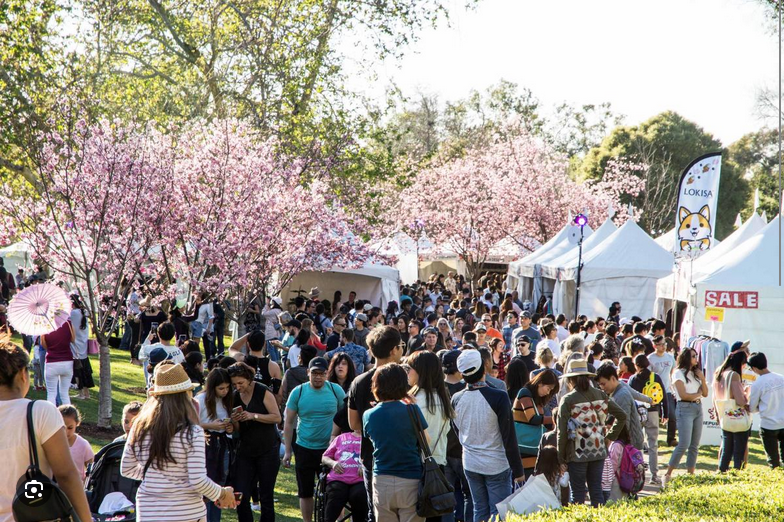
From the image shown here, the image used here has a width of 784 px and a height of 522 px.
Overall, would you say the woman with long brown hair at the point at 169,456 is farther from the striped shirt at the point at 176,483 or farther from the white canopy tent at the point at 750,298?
the white canopy tent at the point at 750,298

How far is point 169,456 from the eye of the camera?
4.61m

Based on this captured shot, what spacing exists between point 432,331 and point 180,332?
23.7ft

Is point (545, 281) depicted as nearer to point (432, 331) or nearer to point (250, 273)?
point (250, 273)

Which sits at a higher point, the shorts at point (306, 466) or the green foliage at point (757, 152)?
the green foliage at point (757, 152)

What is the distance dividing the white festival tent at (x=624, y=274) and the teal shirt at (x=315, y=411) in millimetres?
17603

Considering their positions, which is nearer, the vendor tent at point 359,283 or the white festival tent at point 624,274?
the white festival tent at point 624,274

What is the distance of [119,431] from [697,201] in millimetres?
11092

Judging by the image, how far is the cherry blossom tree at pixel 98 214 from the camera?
11.6m

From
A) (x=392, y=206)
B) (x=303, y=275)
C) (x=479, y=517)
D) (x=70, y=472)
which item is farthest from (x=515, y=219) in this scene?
(x=70, y=472)

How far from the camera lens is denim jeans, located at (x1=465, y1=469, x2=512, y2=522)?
6.45 metres

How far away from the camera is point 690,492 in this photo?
614cm

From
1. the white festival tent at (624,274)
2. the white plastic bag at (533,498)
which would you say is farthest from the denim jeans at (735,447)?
the white festival tent at (624,274)

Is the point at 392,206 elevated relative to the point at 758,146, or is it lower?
lower

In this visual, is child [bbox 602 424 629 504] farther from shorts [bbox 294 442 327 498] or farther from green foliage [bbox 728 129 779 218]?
green foliage [bbox 728 129 779 218]
